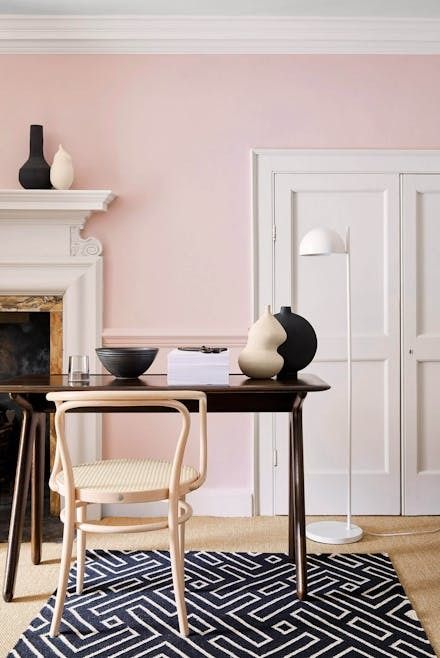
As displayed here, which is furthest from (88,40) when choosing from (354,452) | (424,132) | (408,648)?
(408,648)

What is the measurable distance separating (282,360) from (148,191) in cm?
160

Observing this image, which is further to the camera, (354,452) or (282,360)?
(354,452)

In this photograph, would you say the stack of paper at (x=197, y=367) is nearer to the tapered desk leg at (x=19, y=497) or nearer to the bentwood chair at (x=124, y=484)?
the bentwood chair at (x=124, y=484)

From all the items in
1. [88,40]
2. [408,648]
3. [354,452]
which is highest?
[88,40]

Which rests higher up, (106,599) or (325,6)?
(325,6)

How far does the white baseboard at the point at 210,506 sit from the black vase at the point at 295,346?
125 cm

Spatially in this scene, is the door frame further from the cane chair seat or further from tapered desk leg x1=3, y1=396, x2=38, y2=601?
tapered desk leg x1=3, y1=396, x2=38, y2=601

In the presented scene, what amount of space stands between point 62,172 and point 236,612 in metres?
2.44

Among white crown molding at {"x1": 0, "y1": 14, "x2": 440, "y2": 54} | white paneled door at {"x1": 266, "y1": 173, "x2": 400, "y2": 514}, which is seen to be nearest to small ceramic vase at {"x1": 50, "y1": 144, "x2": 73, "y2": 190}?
white crown molding at {"x1": 0, "y1": 14, "x2": 440, "y2": 54}

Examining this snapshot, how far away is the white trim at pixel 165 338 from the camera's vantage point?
13.0 feet

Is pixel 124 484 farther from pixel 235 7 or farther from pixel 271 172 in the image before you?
pixel 235 7

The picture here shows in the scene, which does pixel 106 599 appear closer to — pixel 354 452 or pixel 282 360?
pixel 282 360

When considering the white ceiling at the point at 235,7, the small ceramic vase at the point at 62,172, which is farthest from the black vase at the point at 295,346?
the white ceiling at the point at 235,7

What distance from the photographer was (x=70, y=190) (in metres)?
3.86
